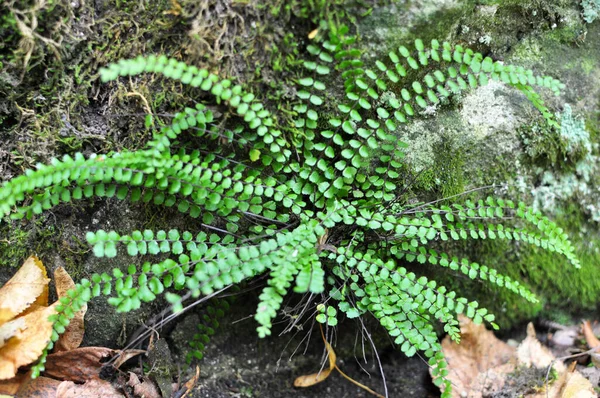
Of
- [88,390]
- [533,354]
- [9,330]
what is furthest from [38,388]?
[533,354]

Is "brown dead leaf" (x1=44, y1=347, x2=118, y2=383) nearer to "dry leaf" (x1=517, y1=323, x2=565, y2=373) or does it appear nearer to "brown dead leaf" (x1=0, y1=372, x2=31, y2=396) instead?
"brown dead leaf" (x1=0, y1=372, x2=31, y2=396)

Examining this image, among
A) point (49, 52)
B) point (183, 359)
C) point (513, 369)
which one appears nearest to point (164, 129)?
point (49, 52)

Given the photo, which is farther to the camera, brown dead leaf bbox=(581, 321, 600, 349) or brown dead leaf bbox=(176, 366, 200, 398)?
brown dead leaf bbox=(581, 321, 600, 349)

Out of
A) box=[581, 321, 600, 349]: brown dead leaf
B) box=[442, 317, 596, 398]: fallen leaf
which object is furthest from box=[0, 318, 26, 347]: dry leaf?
box=[581, 321, 600, 349]: brown dead leaf

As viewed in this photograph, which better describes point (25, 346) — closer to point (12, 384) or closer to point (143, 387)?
point (12, 384)

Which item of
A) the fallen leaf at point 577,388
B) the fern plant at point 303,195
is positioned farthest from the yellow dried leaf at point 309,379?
the fallen leaf at point 577,388

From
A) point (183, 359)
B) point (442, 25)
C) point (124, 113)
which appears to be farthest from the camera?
point (183, 359)

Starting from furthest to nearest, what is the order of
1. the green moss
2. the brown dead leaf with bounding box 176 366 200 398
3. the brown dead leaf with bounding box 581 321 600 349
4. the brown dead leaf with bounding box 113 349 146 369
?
the brown dead leaf with bounding box 581 321 600 349, the brown dead leaf with bounding box 176 366 200 398, the brown dead leaf with bounding box 113 349 146 369, the green moss

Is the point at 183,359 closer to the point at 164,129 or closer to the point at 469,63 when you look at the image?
the point at 164,129
